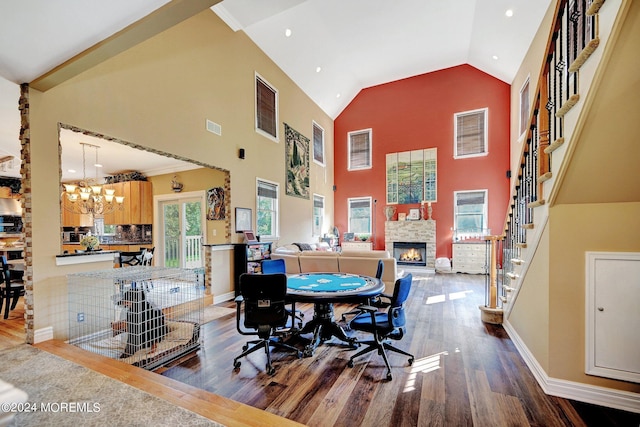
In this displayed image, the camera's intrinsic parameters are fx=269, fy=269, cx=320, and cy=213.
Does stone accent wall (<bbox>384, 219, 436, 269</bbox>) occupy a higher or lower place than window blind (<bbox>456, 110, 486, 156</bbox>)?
lower

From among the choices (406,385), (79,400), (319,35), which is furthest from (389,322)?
(319,35)

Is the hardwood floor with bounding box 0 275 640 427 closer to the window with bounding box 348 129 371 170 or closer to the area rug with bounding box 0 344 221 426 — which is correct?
the area rug with bounding box 0 344 221 426

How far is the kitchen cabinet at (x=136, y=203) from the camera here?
6.66 meters

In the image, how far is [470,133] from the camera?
802 cm

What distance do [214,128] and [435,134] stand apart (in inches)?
262

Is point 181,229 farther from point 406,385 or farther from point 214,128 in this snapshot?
point 406,385

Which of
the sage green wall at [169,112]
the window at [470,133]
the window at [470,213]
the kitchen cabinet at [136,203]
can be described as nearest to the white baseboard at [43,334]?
the sage green wall at [169,112]

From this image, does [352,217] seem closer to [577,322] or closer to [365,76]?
[365,76]

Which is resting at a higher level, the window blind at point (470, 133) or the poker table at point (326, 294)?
the window blind at point (470, 133)

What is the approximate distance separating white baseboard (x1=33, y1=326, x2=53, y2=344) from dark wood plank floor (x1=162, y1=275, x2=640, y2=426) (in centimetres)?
138

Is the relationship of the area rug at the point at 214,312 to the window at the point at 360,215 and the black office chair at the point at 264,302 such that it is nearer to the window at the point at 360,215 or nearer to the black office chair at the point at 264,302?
the black office chair at the point at 264,302

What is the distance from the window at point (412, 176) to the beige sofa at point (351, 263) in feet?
14.4

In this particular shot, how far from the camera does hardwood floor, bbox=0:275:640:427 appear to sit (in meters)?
1.85

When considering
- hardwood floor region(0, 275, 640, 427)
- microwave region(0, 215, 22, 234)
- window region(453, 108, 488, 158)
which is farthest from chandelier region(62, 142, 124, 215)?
window region(453, 108, 488, 158)
